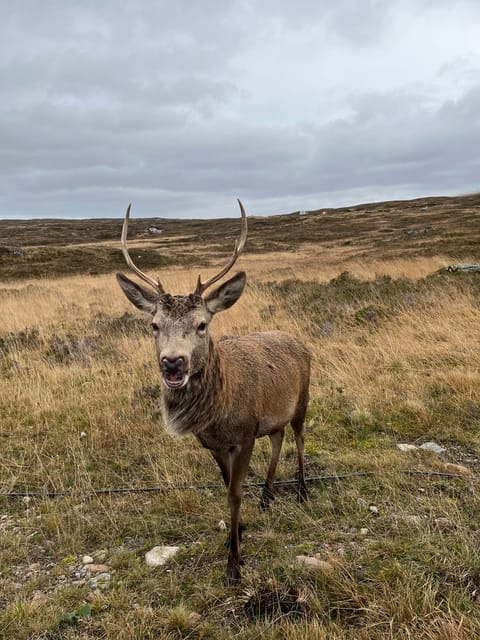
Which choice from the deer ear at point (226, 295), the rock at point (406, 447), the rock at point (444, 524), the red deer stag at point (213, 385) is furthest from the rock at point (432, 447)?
the deer ear at point (226, 295)

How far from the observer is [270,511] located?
450cm

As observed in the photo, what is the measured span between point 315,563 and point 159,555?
126 cm

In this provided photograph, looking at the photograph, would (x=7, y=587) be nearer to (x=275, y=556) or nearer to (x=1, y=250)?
(x=275, y=556)

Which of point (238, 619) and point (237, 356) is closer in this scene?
point (238, 619)

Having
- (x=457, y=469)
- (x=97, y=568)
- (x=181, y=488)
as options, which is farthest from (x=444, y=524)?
(x=97, y=568)

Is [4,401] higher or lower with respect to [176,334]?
lower

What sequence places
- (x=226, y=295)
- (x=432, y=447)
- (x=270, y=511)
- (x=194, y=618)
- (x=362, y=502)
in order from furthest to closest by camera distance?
(x=432, y=447), (x=270, y=511), (x=362, y=502), (x=226, y=295), (x=194, y=618)

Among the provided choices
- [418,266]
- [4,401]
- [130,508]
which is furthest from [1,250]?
[130,508]

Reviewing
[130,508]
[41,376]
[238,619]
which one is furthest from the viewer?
[41,376]

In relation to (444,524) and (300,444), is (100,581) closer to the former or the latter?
(300,444)

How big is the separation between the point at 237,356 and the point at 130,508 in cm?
181

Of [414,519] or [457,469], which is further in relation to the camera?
[457,469]

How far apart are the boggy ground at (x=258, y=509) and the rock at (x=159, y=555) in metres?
0.08

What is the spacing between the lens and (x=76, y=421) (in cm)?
654
